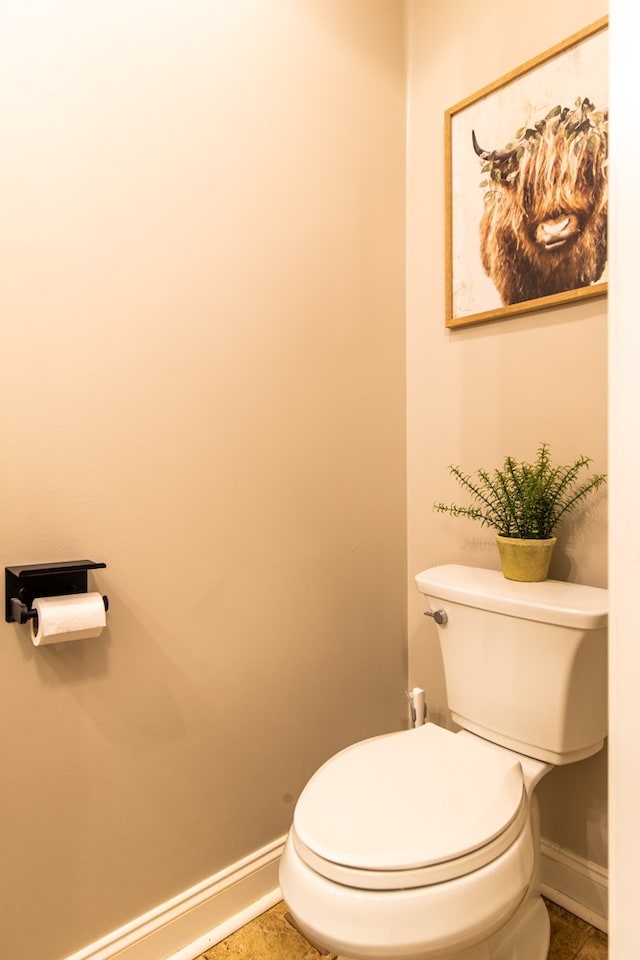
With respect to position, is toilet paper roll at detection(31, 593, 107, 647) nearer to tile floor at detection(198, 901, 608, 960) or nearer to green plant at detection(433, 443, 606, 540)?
tile floor at detection(198, 901, 608, 960)

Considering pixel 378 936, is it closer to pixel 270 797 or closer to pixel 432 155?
pixel 270 797

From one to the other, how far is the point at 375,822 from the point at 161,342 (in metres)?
1.04

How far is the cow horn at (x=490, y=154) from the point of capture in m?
1.54

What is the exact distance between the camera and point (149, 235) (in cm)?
130

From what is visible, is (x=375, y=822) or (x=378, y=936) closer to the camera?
(x=378, y=936)

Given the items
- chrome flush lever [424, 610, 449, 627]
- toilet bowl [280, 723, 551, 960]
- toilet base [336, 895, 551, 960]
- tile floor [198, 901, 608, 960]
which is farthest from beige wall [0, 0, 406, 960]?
toilet base [336, 895, 551, 960]

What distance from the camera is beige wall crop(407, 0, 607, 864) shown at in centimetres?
142

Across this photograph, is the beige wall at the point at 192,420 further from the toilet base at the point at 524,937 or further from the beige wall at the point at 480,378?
the toilet base at the point at 524,937

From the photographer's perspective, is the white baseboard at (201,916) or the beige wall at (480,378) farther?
the beige wall at (480,378)

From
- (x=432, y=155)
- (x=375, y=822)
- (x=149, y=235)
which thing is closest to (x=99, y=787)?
(x=375, y=822)

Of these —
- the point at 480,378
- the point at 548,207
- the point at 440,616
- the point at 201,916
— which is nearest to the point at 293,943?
the point at 201,916

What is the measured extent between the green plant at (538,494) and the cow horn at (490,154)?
0.76 meters

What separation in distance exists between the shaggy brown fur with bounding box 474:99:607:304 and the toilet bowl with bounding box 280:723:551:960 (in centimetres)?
114

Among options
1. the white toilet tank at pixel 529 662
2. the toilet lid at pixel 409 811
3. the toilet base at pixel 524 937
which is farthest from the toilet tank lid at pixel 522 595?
the toilet base at pixel 524 937
